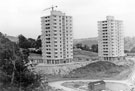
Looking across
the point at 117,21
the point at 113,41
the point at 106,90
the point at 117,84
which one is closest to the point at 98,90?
the point at 106,90

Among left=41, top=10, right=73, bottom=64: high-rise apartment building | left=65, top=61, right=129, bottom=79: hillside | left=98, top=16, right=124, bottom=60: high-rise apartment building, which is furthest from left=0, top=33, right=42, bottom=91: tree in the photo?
left=98, top=16, right=124, bottom=60: high-rise apartment building

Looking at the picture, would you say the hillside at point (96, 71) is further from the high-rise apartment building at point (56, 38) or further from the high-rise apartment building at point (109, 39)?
the high-rise apartment building at point (109, 39)

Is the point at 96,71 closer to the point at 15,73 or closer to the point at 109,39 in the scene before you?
the point at 109,39

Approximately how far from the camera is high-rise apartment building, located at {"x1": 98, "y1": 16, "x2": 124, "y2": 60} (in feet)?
167

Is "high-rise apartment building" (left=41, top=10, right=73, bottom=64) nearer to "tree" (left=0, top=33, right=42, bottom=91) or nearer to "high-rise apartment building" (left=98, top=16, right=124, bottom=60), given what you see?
"high-rise apartment building" (left=98, top=16, right=124, bottom=60)

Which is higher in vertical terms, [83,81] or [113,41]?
[113,41]

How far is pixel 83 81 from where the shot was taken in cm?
3253

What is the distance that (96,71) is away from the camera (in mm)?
40406

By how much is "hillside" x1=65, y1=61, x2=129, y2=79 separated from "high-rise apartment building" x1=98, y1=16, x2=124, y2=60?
7277 mm

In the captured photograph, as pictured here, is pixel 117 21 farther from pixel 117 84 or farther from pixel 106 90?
pixel 106 90

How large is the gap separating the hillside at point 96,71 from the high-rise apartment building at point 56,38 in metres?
4.11

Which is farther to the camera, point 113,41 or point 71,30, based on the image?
point 113,41

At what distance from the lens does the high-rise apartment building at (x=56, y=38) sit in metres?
40.6

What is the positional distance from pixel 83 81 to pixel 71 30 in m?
14.3
